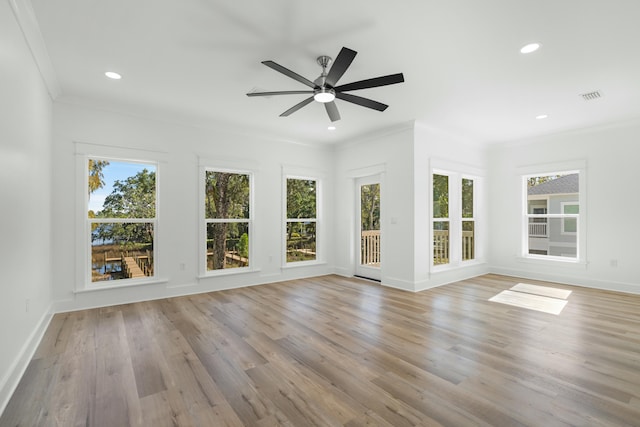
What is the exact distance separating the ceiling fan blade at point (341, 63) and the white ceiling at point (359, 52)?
31cm

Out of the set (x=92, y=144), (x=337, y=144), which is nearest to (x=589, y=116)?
(x=337, y=144)

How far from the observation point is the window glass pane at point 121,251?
443cm

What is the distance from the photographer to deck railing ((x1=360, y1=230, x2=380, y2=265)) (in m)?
6.35

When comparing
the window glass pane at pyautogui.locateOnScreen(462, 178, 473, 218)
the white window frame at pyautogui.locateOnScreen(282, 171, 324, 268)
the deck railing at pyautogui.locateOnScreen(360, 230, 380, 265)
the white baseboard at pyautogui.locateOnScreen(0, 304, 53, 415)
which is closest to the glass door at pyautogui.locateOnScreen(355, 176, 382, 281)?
the deck railing at pyautogui.locateOnScreen(360, 230, 380, 265)

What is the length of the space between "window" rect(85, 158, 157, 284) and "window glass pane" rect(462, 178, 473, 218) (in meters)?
5.69

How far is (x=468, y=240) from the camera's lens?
6598 mm

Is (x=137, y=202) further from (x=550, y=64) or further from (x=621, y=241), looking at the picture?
(x=621, y=241)

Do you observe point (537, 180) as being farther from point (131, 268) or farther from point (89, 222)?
point (89, 222)

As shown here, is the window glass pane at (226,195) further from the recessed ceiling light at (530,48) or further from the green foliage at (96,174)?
the recessed ceiling light at (530,48)

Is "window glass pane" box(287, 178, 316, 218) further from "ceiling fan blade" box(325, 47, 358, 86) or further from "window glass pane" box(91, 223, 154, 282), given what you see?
"ceiling fan blade" box(325, 47, 358, 86)

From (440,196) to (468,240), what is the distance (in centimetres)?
141

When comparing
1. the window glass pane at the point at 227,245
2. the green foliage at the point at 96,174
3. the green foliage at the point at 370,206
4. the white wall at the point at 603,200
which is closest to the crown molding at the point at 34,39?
the green foliage at the point at 96,174

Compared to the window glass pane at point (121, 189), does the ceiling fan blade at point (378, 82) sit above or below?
above

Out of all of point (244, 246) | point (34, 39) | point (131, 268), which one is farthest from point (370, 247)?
point (34, 39)
